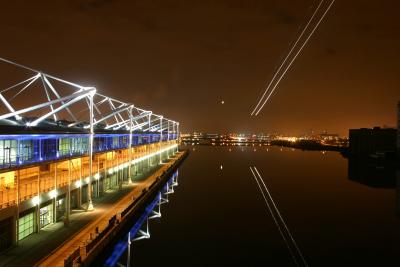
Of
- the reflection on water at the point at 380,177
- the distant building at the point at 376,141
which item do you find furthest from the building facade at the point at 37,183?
the distant building at the point at 376,141

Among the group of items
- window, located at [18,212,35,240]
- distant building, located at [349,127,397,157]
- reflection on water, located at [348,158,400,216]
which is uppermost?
distant building, located at [349,127,397,157]

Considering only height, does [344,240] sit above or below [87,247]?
below

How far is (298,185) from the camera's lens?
42219mm

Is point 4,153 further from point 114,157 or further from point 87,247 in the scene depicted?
point 114,157

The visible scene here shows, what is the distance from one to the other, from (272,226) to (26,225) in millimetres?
14951

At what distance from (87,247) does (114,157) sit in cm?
1849

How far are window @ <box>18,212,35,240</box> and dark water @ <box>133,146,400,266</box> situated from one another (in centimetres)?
470

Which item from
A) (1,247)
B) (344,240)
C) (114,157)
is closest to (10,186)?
(1,247)

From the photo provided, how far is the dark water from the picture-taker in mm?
17469

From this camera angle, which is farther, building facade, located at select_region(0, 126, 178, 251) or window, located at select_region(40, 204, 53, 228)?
window, located at select_region(40, 204, 53, 228)

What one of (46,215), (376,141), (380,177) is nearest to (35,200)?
(46,215)

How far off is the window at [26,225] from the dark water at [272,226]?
4704 millimetres

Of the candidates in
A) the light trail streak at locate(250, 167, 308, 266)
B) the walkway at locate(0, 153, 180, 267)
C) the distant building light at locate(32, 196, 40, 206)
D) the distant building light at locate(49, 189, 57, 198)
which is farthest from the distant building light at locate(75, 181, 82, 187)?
the light trail streak at locate(250, 167, 308, 266)

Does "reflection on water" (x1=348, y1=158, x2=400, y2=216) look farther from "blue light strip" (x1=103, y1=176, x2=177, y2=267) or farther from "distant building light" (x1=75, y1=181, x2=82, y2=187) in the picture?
"distant building light" (x1=75, y1=181, x2=82, y2=187)
